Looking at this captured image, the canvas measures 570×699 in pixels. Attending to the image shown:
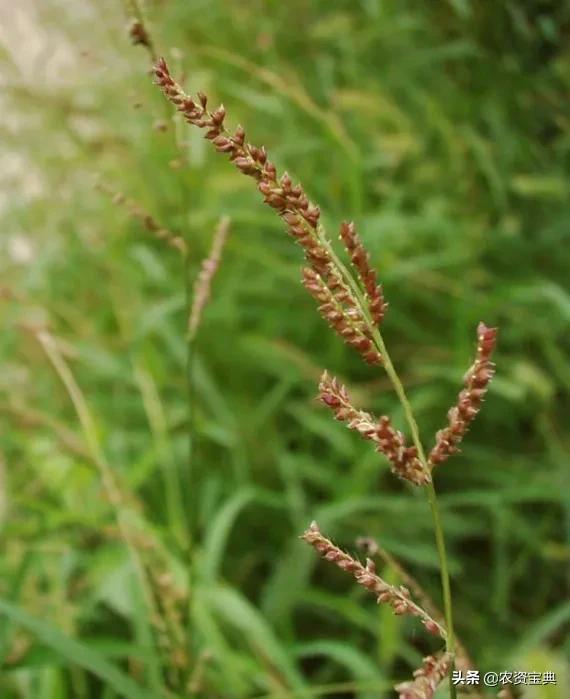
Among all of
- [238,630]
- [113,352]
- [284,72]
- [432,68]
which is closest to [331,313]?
[238,630]

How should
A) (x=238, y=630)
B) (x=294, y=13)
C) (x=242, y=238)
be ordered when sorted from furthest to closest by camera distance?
(x=294, y=13) → (x=242, y=238) → (x=238, y=630)

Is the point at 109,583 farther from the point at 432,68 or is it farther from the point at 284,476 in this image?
the point at 432,68

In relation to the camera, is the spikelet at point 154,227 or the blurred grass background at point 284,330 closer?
the spikelet at point 154,227

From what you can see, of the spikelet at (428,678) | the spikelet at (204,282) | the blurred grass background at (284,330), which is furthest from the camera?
the blurred grass background at (284,330)

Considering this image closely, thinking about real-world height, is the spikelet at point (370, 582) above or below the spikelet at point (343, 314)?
below

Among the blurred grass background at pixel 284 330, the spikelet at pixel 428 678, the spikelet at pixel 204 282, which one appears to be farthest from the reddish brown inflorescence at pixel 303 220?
the blurred grass background at pixel 284 330

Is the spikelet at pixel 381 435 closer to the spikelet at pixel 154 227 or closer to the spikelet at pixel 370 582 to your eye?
the spikelet at pixel 370 582
